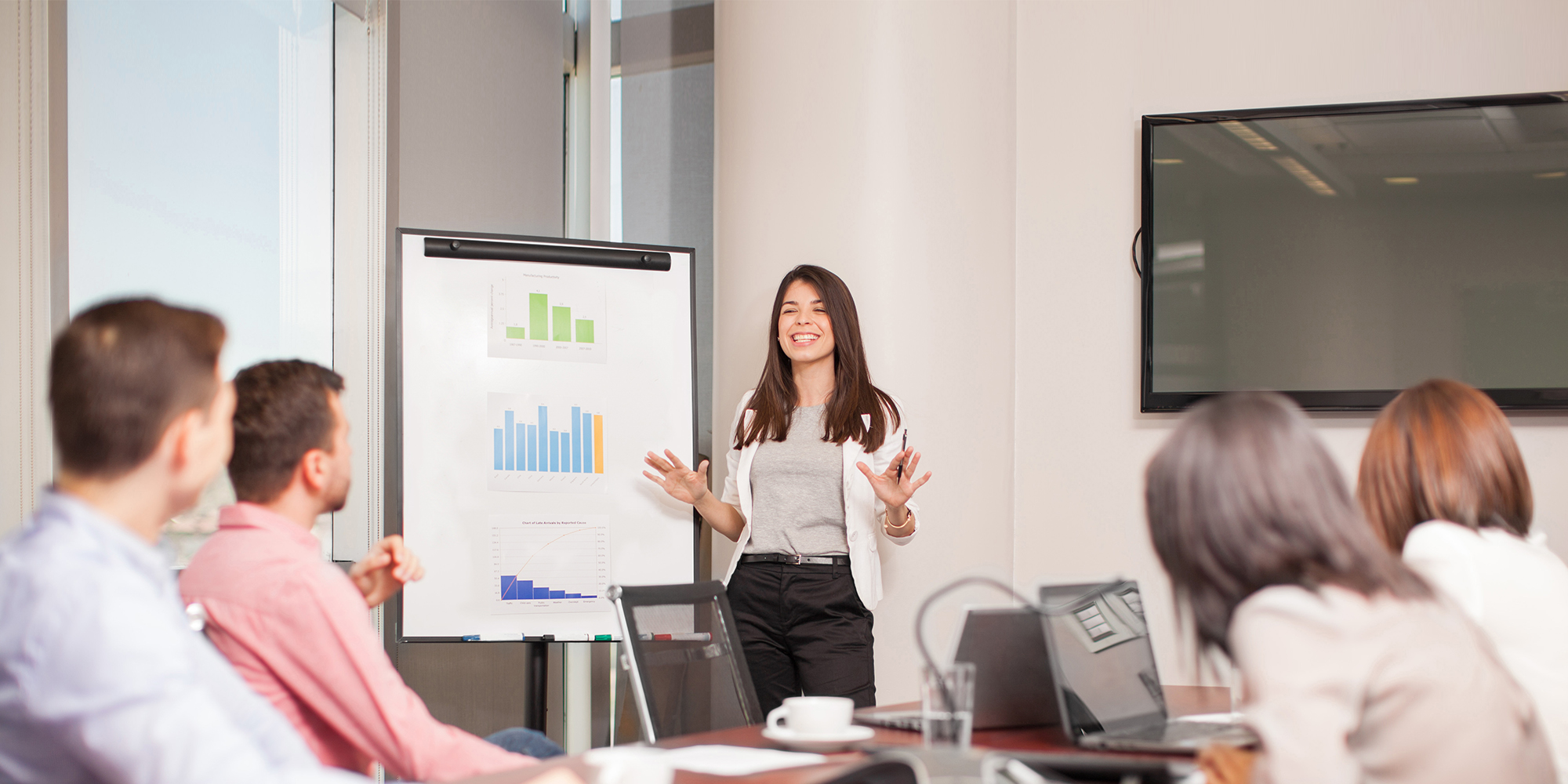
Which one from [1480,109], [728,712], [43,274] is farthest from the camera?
[1480,109]

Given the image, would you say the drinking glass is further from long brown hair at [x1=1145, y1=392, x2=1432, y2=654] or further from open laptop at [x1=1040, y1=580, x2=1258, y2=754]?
open laptop at [x1=1040, y1=580, x2=1258, y2=754]

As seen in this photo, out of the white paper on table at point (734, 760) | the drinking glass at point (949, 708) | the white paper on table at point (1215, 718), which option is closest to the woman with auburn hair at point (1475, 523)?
the white paper on table at point (1215, 718)

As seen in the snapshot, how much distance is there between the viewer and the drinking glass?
4.12 feet

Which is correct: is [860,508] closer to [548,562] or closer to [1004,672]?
[548,562]

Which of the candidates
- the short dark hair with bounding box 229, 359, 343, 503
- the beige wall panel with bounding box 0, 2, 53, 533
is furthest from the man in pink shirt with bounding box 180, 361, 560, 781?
the beige wall panel with bounding box 0, 2, 53, 533

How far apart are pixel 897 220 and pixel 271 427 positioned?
2210 mm

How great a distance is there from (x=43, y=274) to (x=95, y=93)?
478 mm

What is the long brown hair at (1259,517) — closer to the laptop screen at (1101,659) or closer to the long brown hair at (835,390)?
the laptop screen at (1101,659)

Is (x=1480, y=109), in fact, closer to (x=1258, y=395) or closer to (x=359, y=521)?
(x=1258, y=395)

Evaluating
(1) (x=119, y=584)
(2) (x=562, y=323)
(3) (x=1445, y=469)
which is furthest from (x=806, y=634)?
(1) (x=119, y=584)

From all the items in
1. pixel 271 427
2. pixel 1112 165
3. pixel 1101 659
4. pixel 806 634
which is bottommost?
pixel 806 634

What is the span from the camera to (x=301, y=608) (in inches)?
57.5

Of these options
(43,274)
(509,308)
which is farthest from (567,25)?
(43,274)

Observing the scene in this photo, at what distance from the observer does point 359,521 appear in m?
3.44
